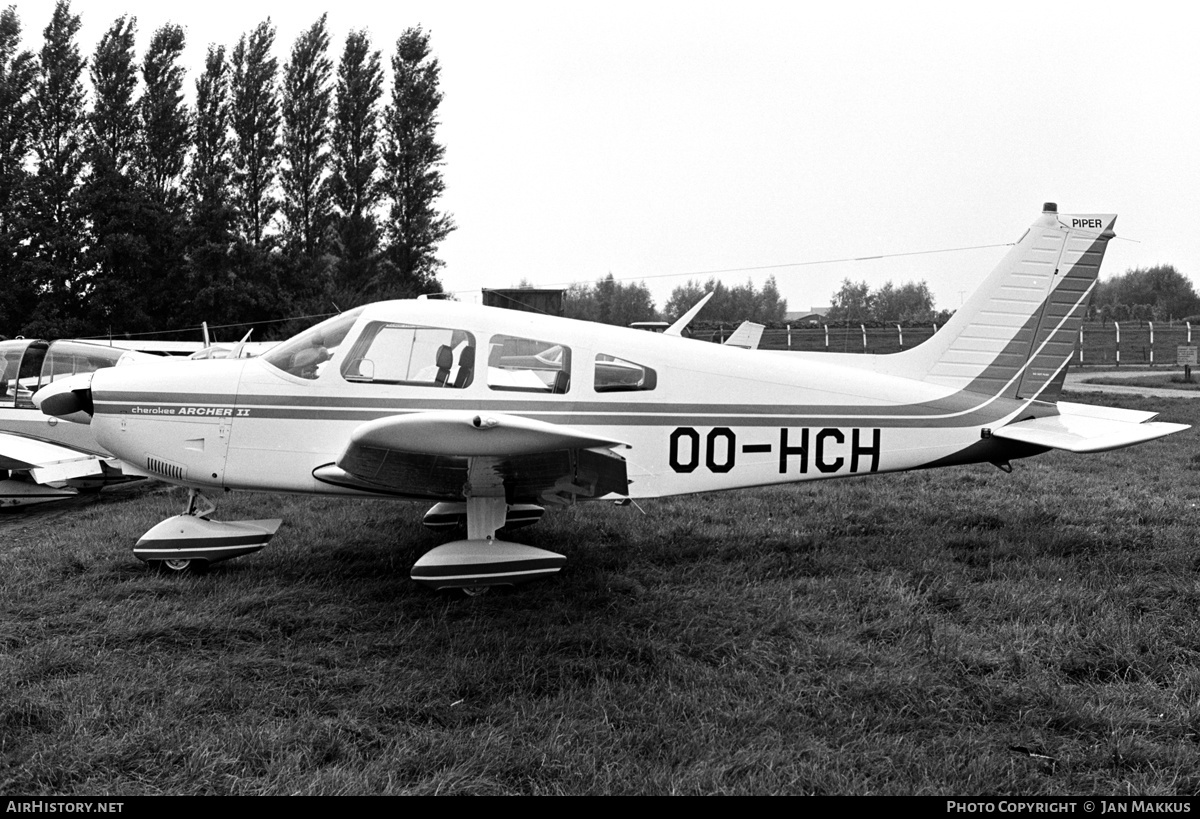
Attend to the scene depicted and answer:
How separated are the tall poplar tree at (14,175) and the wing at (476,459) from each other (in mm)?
26984

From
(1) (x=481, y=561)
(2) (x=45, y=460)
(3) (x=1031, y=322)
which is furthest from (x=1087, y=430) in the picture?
(2) (x=45, y=460)

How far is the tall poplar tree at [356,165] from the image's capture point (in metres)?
32.5

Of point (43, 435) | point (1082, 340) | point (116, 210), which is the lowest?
point (43, 435)

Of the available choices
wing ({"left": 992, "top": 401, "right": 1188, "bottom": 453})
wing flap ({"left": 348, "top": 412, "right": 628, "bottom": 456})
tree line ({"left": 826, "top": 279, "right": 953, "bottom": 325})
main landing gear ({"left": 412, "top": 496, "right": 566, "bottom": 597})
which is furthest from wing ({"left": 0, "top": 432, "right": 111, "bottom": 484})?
tree line ({"left": 826, "top": 279, "right": 953, "bottom": 325})

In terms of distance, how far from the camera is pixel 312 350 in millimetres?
5434

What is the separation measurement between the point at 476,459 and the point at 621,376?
1364 mm

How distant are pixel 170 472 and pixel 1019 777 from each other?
16.7ft

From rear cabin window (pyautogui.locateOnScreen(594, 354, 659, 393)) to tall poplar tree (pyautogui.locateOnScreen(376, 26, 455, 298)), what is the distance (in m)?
28.7

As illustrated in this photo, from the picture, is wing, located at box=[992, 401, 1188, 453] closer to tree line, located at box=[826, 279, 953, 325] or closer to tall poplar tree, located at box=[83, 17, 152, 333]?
tall poplar tree, located at box=[83, 17, 152, 333]

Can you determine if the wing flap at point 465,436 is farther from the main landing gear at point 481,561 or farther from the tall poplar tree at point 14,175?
the tall poplar tree at point 14,175

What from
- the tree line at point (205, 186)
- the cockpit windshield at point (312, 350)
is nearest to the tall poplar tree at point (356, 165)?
the tree line at point (205, 186)

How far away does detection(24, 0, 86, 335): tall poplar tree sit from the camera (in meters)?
26.5

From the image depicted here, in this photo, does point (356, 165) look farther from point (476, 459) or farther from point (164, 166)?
point (476, 459)
